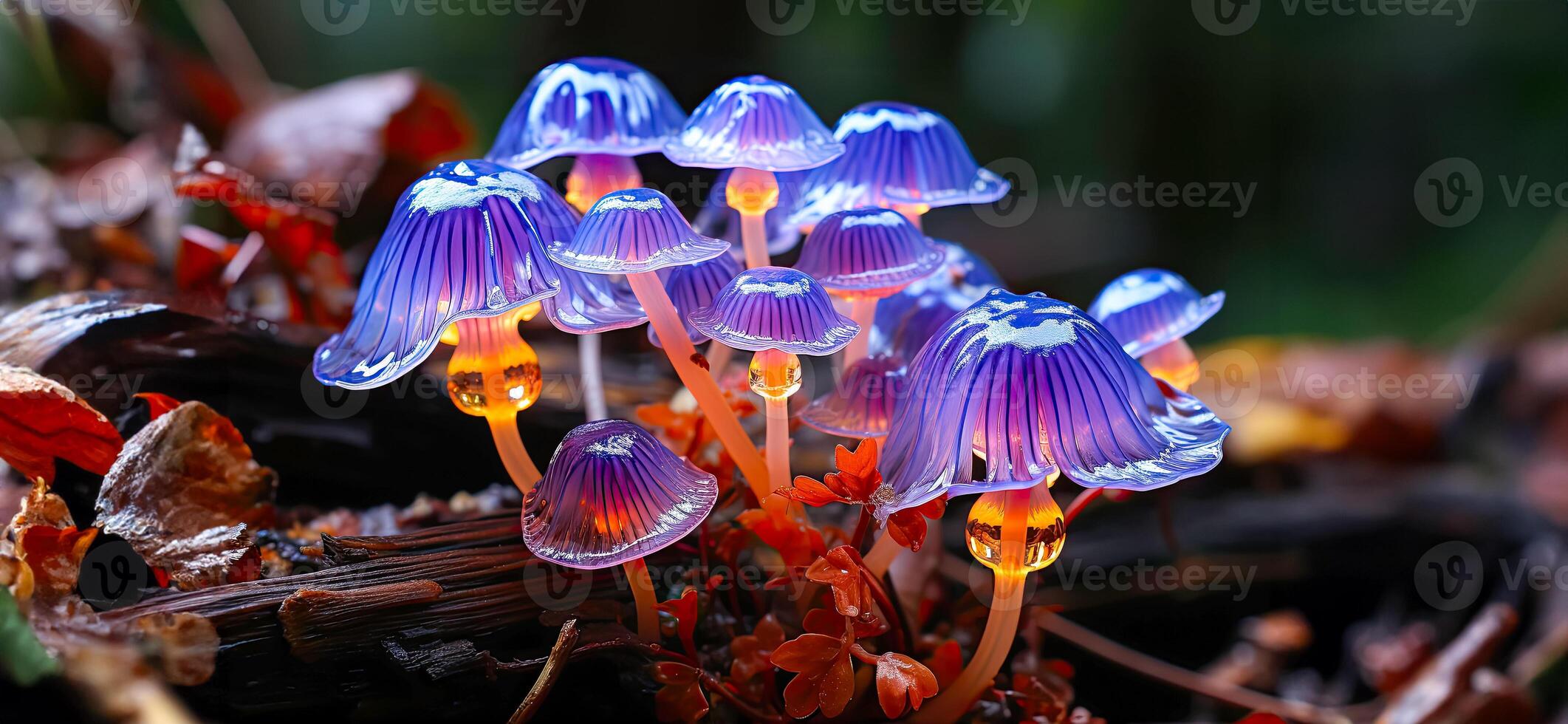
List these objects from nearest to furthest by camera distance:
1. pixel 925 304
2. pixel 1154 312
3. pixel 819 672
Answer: pixel 819 672 < pixel 1154 312 < pixel 925 304

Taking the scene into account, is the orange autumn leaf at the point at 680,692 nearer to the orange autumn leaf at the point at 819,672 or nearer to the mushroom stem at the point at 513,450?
the orange autumn leaf at the point at 819,672

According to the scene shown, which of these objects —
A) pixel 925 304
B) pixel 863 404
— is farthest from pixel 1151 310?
pixel 863 404

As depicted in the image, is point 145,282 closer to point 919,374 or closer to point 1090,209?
point 919,374

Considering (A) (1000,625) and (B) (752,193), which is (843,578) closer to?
(A) (1000,625)

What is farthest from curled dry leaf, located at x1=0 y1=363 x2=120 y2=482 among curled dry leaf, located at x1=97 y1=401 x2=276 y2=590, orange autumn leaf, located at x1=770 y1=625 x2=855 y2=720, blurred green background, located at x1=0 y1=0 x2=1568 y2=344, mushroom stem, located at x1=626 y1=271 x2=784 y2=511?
blurred green background, located at x1=0 y1=0 x2=1568 y2=344

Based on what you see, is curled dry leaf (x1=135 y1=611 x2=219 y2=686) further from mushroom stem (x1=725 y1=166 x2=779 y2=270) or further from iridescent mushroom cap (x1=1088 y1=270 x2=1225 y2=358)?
iridescent mushroom cap (x1=1088 y1=270 x2=1225 y2=358)

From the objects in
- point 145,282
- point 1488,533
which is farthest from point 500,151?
point 1488,533

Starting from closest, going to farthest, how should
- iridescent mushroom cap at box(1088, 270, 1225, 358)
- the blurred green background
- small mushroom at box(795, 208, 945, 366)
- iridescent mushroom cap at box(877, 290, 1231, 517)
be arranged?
1. iridescent mushroom cap at box(877, 290, 1231, 517)
2. small mushroom at box(795, 208, 945, 366)
3. iridescent mushroom cap at box(1088, 270, 1225, 358)
4. the blurred green background
